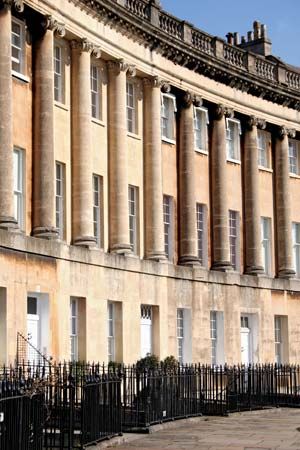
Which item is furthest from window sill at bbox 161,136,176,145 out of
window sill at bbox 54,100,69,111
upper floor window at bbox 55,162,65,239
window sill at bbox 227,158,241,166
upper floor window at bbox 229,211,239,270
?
upper floor window at bbox 55,162,65,239

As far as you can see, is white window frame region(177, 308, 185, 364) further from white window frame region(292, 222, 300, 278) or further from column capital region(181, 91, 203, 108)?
white window frame region(292, 222, 300, 278)

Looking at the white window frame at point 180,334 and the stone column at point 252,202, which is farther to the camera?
the stone column at point 252,202

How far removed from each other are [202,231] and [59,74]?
11.3 metres

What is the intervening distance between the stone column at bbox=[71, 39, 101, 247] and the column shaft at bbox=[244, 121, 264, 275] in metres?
12.2

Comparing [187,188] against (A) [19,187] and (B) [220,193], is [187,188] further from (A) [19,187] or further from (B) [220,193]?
(A) [19,187]

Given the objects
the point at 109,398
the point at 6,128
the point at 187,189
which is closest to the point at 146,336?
the point at 187,189

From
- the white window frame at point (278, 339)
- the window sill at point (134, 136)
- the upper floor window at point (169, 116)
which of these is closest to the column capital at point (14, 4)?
the window sill at point (134, 136)

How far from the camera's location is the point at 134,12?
36.7 m

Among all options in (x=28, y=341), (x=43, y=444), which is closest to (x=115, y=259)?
(x=28, y=341)

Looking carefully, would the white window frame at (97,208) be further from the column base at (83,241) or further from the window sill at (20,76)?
the window sill at (20,76)

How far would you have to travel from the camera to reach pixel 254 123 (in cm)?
4419

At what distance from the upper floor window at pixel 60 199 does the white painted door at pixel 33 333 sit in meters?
3.36

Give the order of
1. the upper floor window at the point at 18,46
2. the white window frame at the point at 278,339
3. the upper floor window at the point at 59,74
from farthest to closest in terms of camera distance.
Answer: the white window frame at the point at 278,339 → the upper floor window at the point at 59,74 → the upper floor window at the point at 18,46

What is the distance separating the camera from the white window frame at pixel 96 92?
3481cm
